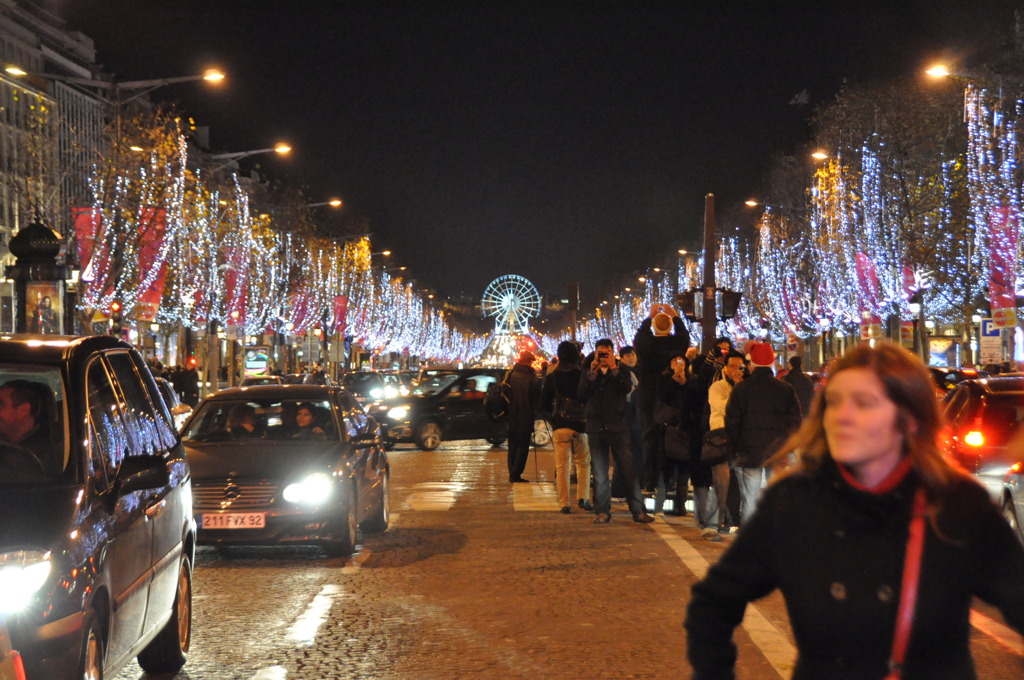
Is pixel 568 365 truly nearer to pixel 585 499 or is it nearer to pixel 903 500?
pixel 585 499

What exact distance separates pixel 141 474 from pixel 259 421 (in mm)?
6969

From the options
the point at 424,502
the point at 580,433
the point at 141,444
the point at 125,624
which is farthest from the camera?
the point at 424,502

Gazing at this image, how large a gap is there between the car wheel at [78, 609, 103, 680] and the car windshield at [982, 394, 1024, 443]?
9609mm

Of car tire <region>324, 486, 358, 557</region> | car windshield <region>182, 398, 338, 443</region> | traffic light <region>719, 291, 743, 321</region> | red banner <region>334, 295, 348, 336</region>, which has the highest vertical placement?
red banner <region>334, 295, 348, 336</region>

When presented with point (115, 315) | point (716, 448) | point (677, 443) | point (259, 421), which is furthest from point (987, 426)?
point (115, 315)

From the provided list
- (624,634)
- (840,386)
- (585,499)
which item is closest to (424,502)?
(585,499)

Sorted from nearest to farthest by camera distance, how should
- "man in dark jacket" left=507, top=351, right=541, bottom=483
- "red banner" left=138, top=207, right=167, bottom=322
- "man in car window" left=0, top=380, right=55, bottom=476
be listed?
"man in car window" left=0, top=380, right=55, bottom=476 → "man in dark jacket" left=507, top=351, right=541, bottom=483 → "red banner" left=138, top=207, right=167, bottom=322

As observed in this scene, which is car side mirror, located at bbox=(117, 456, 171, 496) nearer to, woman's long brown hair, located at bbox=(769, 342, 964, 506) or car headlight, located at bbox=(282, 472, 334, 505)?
woman's long brown hair, located at bbox=(769, 342, 964, 506)

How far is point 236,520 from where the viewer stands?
11.9m

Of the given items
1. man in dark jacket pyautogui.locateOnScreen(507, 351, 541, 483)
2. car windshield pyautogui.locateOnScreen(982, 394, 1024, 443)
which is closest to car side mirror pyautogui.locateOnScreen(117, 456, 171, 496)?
car windshield pyautogui.locateOnScreen(982, 394, 1024, 443)

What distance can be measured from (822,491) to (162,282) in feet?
164

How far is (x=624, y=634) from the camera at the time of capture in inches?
340

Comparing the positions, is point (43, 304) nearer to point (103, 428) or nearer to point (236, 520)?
point (236, 520)

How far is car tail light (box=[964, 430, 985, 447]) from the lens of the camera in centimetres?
1327
